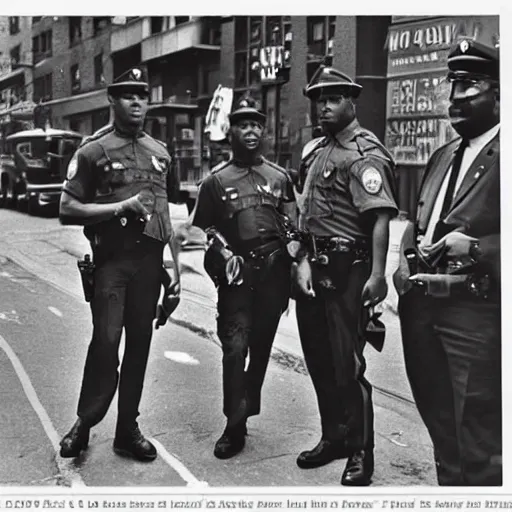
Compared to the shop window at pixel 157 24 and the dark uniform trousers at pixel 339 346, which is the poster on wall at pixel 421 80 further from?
the shop window at pixel 157 24

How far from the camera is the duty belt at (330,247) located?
120 inches

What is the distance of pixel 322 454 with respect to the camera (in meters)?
3.19

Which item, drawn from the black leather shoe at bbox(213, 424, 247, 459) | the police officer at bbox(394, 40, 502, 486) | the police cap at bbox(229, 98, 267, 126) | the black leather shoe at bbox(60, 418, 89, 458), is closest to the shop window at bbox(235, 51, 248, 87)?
the police cap at bbox(229, 98, 267, 126)

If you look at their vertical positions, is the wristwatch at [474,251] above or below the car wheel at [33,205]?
below

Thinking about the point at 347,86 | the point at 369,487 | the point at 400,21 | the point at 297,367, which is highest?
the point at 400,21

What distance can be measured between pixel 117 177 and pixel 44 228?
26.9 inches

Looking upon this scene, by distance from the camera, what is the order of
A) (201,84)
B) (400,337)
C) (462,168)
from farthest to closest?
(201,84), (400,337), (462,168)

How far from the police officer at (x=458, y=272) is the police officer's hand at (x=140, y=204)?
0.97 metres

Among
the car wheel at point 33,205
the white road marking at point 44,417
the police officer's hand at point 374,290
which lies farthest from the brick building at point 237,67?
the white road marking at point 44,417

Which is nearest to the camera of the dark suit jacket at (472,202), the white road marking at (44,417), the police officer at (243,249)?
the dark suit jacket at (472,202)

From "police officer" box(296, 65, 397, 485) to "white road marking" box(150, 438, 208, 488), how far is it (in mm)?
414
